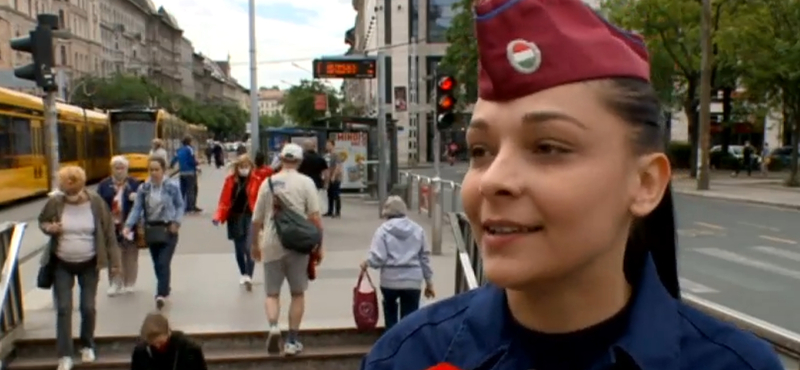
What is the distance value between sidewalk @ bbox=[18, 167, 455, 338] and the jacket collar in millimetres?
7145

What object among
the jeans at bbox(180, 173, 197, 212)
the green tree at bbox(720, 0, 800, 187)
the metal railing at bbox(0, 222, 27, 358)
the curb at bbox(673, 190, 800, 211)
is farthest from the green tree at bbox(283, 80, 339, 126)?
the metal railing at bbox(0, 222, 27, 358)

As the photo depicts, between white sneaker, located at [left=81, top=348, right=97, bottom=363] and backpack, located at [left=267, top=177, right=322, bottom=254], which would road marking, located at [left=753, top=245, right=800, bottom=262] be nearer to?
backpack, located at [left=267, top=177, right=322, bottom=254]

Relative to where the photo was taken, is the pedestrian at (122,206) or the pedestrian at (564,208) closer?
the pedestrian at (564,208)

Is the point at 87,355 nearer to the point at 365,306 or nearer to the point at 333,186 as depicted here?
the point at 365,306

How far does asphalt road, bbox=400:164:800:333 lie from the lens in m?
10.2

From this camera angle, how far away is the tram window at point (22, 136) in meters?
22.4

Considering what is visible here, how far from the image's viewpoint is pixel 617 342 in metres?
1.33

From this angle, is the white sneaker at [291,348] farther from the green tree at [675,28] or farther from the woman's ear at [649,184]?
the green tree at [675,28]

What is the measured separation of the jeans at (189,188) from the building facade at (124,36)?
77750 mm

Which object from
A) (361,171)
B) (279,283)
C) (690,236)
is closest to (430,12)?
(361,171)

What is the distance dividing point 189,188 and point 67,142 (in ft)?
38.4

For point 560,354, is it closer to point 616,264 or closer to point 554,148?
point 616,264

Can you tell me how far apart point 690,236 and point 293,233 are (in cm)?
1088

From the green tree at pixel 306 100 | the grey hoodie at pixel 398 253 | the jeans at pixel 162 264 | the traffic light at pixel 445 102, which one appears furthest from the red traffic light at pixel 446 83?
the green tree at pixel 306 100
